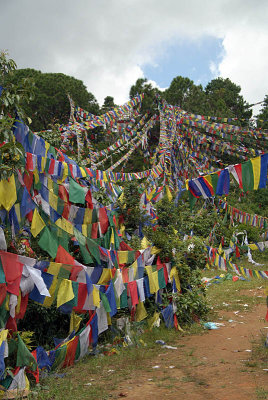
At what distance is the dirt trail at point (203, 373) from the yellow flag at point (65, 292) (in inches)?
52.2

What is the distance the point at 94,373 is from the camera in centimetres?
581

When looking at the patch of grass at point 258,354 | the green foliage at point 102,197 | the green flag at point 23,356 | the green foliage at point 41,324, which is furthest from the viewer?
the green foliage at point 102,197

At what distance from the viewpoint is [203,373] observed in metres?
5.57

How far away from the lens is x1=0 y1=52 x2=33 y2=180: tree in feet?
16.2

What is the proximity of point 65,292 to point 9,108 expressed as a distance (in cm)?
259

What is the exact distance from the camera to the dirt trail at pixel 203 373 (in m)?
4.81

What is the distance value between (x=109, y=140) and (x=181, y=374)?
24.2 meters

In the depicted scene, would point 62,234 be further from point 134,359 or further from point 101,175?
point 101,175

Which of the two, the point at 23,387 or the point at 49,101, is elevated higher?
the point at 49,101

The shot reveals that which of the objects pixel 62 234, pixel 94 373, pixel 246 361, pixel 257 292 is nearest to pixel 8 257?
pixel 62 234

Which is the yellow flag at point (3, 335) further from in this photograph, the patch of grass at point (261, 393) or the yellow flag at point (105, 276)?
the patch of grass at point (261, 393)

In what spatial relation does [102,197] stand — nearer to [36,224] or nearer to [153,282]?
[153,282]

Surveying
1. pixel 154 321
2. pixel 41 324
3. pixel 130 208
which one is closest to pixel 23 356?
pixel 41 324

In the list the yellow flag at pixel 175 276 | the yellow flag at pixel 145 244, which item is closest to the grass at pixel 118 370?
the yellow flag at pixel 175 276
